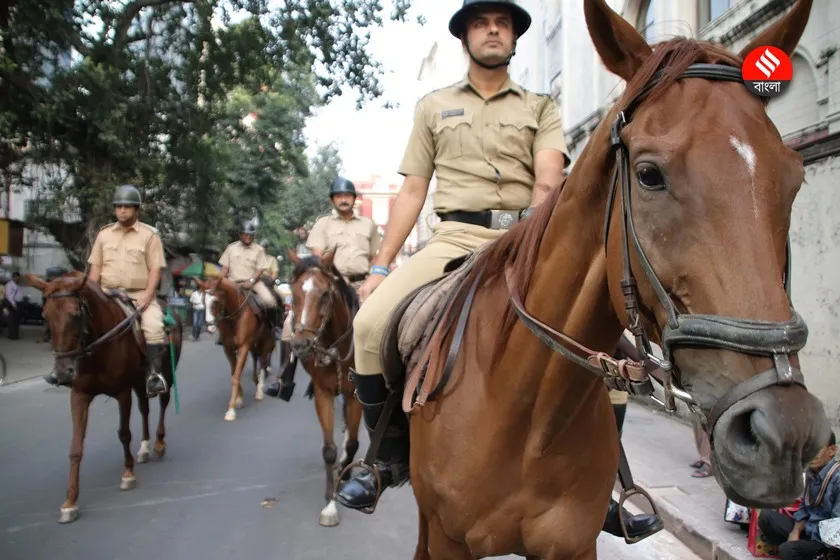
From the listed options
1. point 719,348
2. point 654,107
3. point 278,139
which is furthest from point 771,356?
point 278,139

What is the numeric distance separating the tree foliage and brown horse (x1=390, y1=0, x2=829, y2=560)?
11.8 metres

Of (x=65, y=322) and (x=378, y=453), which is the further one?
(x=65, y=322)

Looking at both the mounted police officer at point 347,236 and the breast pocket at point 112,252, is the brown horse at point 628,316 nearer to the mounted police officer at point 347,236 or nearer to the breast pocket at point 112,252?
the mounted police officer at point 347,236

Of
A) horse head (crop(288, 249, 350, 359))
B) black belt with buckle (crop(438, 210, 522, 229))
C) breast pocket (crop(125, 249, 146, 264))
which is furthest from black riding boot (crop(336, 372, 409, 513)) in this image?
breast pocket (crop(125, 249, 146, 264))

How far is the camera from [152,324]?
6426 millimetres

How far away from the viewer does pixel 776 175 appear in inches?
51.1

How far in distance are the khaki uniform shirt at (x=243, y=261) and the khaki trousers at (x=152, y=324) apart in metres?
4.97

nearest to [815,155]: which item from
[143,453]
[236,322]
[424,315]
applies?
[424,315]

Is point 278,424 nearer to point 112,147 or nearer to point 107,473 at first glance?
point 107,473

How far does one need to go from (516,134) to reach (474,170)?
0.27 metres

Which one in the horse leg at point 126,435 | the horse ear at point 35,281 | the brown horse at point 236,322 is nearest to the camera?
the horse ear at point 35,281

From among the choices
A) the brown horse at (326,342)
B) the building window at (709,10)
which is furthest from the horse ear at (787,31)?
the building window at (709,10)

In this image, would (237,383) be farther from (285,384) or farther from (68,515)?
(68,515)

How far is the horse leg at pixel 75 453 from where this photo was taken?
5.13 metres
